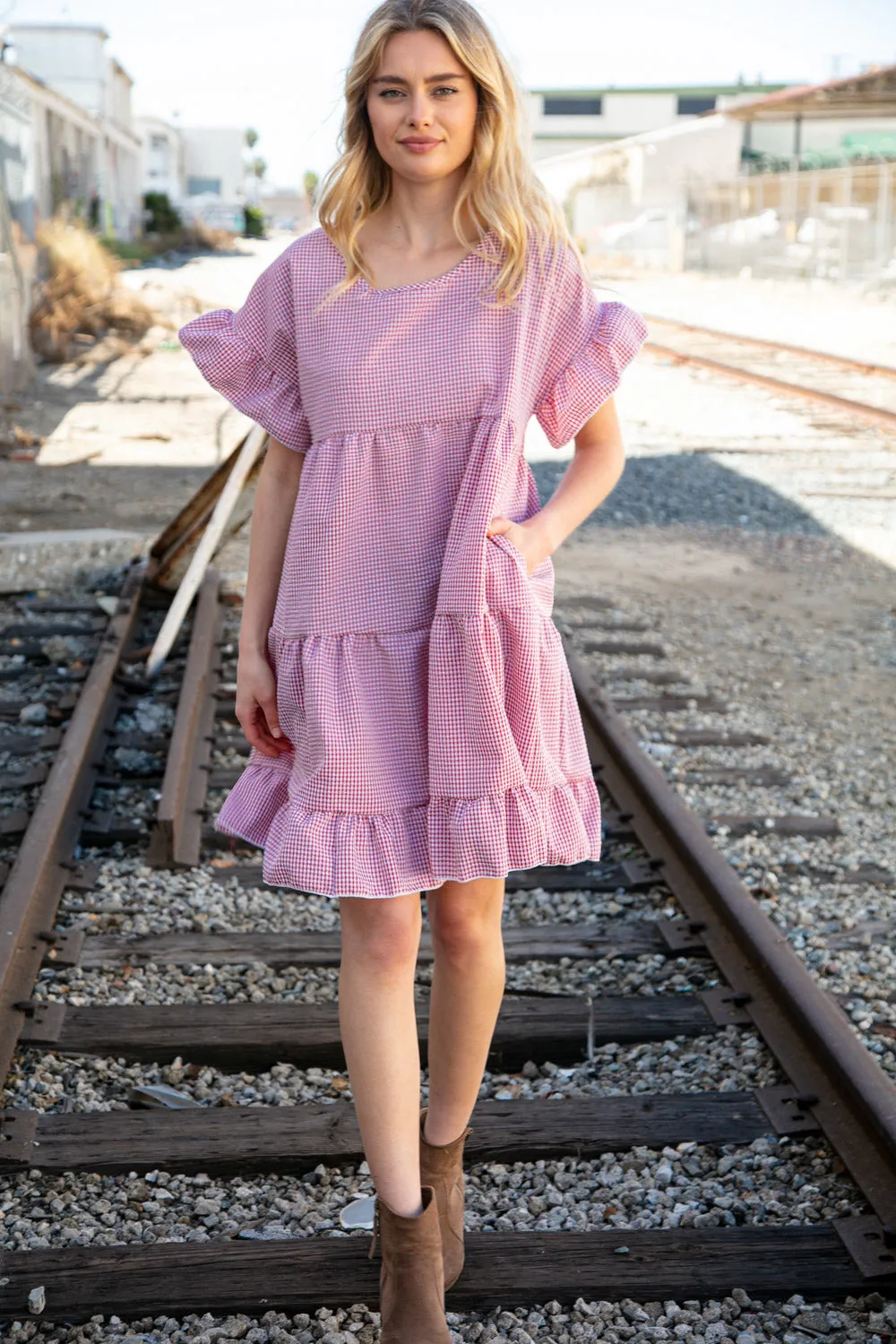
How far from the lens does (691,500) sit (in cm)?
1015

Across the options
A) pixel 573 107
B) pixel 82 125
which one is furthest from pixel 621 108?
pixel 82 125

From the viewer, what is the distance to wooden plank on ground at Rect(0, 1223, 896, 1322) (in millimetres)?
2355

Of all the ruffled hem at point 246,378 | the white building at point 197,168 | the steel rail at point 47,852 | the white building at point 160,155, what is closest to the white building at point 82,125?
the white building at point 197,168

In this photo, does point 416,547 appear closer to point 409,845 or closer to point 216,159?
point 409,845

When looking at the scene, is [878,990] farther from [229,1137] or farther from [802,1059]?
[229,1137]

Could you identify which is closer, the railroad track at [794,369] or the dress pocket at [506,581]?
the dress pocket at [506,581]

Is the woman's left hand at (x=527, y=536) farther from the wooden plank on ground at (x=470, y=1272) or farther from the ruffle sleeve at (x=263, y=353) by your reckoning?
the wooden plank on ground at (x=470, y=1272)

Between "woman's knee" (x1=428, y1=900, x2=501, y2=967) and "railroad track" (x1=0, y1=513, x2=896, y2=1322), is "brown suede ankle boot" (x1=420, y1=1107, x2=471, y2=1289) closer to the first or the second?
"railroad track" (x1=0, y1=513, x2=896, y2=1322)

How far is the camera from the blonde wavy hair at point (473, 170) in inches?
80.7

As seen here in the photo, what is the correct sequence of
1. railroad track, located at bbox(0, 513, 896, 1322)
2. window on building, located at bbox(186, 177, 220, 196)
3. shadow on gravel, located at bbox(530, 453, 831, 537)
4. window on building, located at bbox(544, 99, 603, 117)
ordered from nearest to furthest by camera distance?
railroad track, located at bbox(0, 513, 896, 1322) → shadow on gravel, located at bbox(530, 453, 831, 537) → window on building, located at bbox(544, 99, 603, 117) → window on building, located at bbox(186, 177, 220, 196)

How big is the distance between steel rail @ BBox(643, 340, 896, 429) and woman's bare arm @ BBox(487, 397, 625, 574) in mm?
10504

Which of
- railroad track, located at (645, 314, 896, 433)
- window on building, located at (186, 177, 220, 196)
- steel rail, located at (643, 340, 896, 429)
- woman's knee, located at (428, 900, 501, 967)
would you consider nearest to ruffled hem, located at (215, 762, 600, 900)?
woman's knee, located at (428, 900, 501, 967)

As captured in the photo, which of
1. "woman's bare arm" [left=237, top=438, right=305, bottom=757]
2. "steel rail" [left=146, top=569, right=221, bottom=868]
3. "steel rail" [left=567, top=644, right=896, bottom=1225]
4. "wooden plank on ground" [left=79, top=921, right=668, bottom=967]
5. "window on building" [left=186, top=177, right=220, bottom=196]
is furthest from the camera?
"window on building" [left=186, top=177, right=220, bottom=196]

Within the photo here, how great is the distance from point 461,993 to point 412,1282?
1.41 feet
